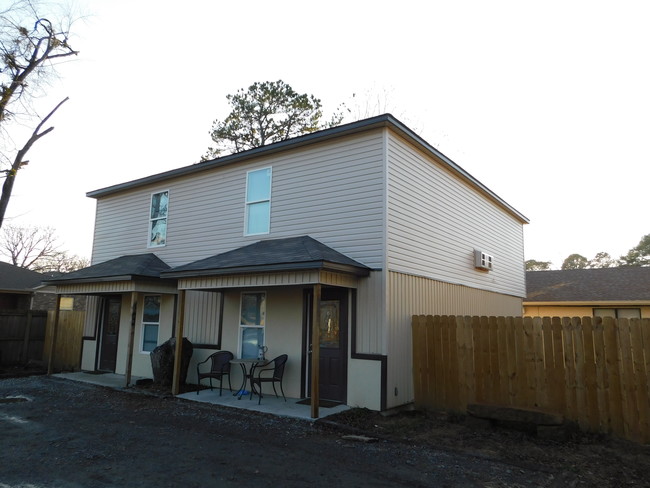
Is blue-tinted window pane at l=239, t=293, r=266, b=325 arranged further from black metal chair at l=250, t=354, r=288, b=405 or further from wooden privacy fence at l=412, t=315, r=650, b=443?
wooden privacy fence at l=412, t=315, r=650, b=443

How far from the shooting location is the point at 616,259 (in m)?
40.9

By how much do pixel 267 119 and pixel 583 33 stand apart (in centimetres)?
1600

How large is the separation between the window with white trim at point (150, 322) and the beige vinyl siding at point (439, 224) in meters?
6.96

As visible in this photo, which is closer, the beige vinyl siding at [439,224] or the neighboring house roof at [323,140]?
the neighboring house roof at [323,140]

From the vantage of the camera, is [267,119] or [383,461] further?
[267,119]

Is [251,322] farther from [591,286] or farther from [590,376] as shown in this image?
[591,286]

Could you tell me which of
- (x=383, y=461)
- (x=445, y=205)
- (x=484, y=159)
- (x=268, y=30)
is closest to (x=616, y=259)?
(x=484, y=159)

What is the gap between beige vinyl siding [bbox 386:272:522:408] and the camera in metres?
8.20

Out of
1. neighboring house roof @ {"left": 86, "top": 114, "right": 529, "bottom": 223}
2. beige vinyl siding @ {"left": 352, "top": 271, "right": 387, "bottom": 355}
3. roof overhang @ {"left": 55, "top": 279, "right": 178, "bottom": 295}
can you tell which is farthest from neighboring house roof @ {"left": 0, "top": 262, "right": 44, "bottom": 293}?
beige vinyl siding @ {"left": 352, "top": 271, "right": 387, "bottom": 355}

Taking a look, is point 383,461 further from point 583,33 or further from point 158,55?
point 158,55

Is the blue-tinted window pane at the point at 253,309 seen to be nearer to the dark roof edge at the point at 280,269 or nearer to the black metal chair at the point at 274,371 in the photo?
the black metal chair at the point at 274,371

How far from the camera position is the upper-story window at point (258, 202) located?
408 inches

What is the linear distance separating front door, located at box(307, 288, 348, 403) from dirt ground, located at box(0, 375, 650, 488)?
0.95 m

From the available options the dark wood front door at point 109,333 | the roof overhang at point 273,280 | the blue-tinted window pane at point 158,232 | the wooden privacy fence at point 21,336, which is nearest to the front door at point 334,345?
the roof overhang at point 273,280
